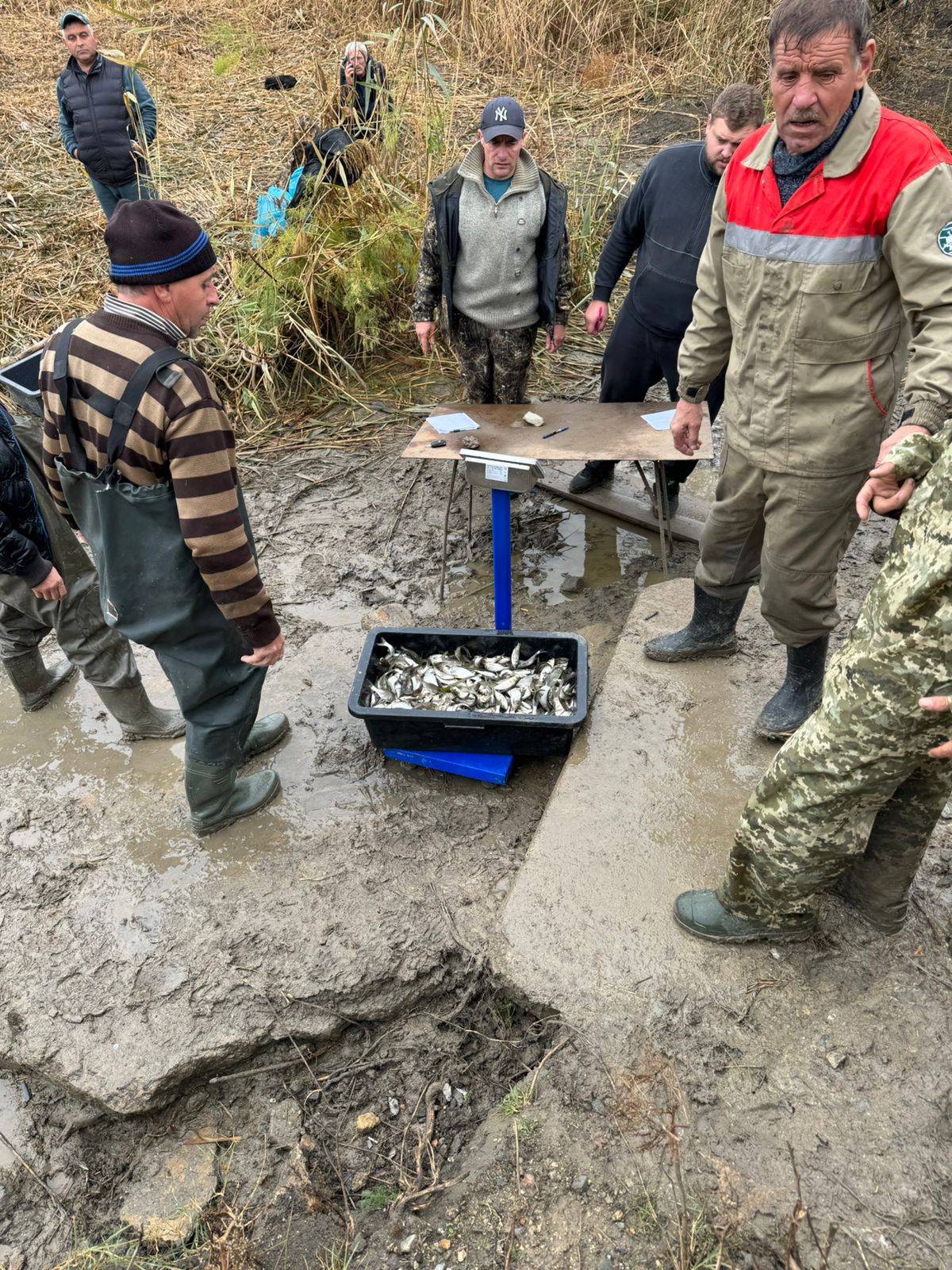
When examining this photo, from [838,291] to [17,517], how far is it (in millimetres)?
2900

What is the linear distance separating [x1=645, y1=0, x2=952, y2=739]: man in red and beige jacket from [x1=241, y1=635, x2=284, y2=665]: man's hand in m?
1.75

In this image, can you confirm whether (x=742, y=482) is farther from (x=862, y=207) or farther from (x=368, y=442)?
(x=368, y=442)

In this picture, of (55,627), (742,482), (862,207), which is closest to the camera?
(862,207)

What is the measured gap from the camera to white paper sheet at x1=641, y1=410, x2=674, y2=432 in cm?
431

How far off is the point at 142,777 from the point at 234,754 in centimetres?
71

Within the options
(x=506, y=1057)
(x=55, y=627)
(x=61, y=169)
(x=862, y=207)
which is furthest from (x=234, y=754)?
(x=61, y=169)

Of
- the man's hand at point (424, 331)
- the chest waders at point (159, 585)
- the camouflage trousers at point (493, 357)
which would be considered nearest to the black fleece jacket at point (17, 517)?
the chest waders at point (159, 585)

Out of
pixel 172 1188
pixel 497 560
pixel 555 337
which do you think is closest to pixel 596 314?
pixel 555 337

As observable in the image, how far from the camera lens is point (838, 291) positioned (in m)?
2.59

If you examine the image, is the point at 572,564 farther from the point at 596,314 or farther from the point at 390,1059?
the point at 390,1059

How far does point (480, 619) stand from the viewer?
178 inches

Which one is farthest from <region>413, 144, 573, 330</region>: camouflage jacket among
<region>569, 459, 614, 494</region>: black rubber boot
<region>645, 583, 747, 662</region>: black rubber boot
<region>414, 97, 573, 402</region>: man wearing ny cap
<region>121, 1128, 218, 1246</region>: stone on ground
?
<region>121, 1128, 218, 1246</region>: stone on ground

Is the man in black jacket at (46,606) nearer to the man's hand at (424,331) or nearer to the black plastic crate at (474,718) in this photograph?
the black plastic crate at (474,718)

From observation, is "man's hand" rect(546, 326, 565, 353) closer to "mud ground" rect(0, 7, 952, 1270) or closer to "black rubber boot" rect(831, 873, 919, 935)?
"mud ground" rect(0, 7, 952, 1270)
